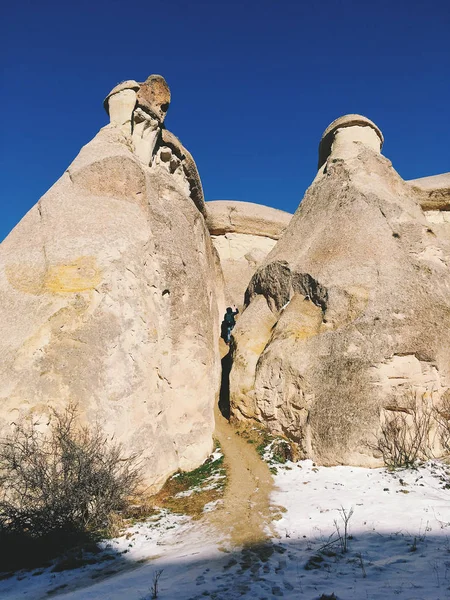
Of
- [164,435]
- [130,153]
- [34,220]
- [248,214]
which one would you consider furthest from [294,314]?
[248,214]

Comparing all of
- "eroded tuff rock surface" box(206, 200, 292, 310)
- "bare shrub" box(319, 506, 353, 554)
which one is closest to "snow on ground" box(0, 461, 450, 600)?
"bare shrub" box(319, 506, 353, 554)

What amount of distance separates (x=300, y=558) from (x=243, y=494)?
178cm

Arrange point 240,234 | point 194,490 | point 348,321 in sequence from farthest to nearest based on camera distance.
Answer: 1. point 240,234
2. point 348,321
3. point 194,490

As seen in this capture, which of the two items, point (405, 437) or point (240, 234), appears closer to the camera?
point (405, 437)

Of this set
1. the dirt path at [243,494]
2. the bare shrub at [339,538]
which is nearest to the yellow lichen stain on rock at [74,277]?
the dirt path at [243,494]

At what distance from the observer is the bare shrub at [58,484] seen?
13.2 feet

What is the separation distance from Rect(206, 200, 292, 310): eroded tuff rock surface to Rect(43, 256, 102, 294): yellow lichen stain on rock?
10615mm

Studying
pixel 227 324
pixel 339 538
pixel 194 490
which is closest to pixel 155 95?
pixel 227 324

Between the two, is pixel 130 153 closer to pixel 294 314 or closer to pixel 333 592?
pixel 294 314

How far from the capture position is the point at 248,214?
17109mm

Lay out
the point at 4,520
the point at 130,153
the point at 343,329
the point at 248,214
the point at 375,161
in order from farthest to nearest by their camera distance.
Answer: the point at 248,214 → the point at 375,161 → the point at 130,153 → the point at 343,329 → the point at 4,520

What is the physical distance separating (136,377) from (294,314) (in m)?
3.30

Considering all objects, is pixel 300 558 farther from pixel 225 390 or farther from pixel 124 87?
pixel 124 87

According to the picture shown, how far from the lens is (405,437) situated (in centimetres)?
595
